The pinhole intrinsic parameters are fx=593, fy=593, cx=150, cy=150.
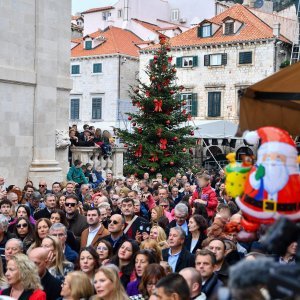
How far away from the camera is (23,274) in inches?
232

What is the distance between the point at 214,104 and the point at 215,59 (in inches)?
126

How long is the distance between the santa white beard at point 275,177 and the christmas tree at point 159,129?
1904 centimetres

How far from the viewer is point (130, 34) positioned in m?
50.7

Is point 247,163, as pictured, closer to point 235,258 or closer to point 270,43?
point 235,258

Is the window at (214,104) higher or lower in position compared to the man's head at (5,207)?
higher

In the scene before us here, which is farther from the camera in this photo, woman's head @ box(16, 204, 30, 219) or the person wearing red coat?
the person wearing red coat

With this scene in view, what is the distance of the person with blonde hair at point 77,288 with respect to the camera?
5656 millimetres

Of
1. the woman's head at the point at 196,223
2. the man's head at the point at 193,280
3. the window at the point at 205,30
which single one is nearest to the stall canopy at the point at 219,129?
the window at the point at 205,30

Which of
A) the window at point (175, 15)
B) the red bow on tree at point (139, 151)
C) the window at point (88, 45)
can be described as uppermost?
the window at point (175, 15)

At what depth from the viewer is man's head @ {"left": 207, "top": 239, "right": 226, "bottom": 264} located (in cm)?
689

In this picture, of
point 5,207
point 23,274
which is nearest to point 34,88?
point 5,207

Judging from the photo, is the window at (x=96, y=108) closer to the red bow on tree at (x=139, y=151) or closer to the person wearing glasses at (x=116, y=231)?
the red bow on tree at (x=139, y=151)

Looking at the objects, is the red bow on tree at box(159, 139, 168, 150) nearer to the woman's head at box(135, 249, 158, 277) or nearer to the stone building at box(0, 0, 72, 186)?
the stone building at box(0, 0, 72, 186)

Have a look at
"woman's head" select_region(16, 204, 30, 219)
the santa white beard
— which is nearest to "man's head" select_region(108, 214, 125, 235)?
"woman's head" select_region(16, 204, 30, 219)
